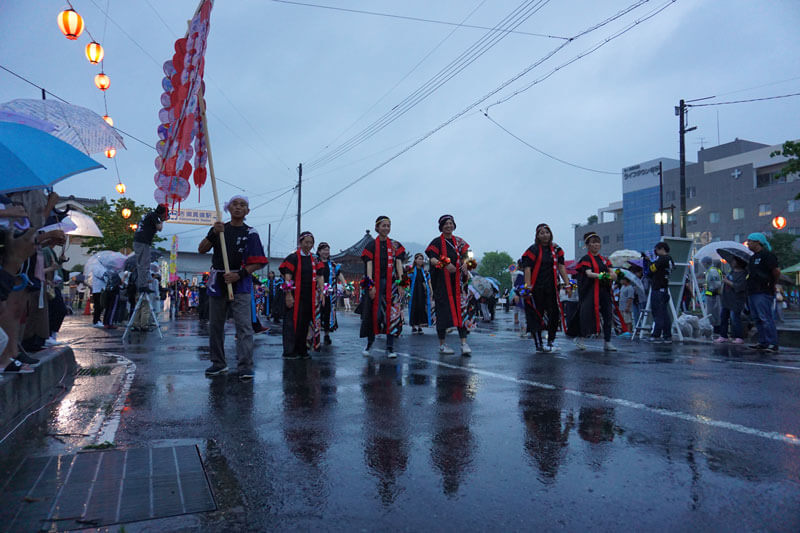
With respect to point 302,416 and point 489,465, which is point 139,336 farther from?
point 489,465

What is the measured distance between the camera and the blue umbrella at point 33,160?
14.0 ft

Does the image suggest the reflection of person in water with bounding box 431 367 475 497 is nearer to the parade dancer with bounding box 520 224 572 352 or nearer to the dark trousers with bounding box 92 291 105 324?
the parade dancer with bounding box 520 224 572 352

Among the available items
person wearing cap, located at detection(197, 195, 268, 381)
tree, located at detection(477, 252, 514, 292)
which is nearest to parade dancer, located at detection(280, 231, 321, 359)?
person wearing cap, located at detection(197, 195, 268, 381)

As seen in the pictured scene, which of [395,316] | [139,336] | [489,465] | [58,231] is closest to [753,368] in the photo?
[395,316]

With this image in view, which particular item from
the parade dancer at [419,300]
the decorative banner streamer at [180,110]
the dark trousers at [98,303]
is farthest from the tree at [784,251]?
the decorative banner streamer at [180,110]

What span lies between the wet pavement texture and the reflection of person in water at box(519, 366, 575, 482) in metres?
0.02

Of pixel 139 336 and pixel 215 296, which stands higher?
pixel 215 296

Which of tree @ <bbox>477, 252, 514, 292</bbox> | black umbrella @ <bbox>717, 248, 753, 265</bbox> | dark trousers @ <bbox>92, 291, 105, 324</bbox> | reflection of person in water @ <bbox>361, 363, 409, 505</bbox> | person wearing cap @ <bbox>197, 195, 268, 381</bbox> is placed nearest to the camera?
reflection of person in water @ <bbox>361, 363, 409, 505</bbox>

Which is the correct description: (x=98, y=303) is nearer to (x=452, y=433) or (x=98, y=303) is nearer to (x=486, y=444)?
(x=452, y=433)

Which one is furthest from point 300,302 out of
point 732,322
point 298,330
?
point 732,322

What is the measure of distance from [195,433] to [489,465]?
6.54ft

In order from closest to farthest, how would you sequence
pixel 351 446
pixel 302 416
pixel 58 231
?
pixel 351 446 < pixel 302 416 < pixel 58 231

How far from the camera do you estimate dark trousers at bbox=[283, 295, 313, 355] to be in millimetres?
8297

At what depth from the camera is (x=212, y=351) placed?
657cm
